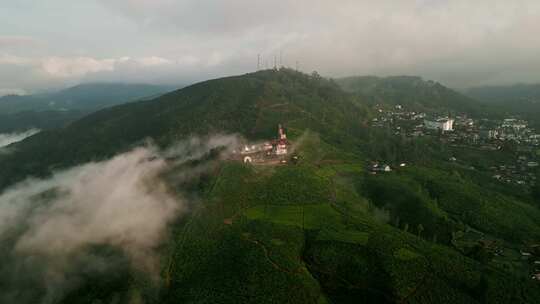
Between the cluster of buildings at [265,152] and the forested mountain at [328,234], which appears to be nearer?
the forested mountain at [328,234]

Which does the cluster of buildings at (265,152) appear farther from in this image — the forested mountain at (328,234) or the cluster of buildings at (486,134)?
the cluster of buildings at (486,134)

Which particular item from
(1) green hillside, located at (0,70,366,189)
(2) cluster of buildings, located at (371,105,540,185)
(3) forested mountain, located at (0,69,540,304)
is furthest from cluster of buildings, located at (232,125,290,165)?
(2) cluster of buildings, located at (371,105,540,185)

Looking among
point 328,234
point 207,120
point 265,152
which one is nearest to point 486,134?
point 265,152

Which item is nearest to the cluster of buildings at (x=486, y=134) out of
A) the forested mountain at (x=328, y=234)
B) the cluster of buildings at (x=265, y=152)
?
Result: the forested mountain at (x=328, y=234)

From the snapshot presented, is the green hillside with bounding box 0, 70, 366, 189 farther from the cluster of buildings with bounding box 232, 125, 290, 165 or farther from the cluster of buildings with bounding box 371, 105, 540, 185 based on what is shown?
the cluster of buildings with bounding box 371, 105, 540, 185

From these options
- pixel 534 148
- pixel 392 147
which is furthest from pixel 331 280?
pixel 534 148

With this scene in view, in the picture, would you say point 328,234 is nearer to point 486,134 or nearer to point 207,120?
point 207,120

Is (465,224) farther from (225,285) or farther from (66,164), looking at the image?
(66,164)
